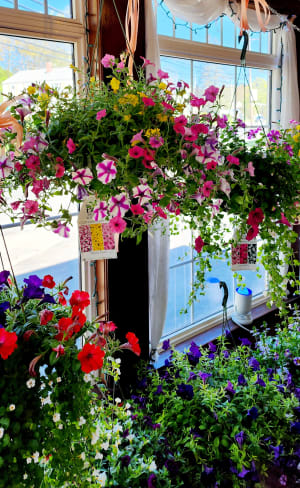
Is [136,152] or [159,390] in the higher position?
[136,152]

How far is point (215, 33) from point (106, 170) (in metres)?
2.46

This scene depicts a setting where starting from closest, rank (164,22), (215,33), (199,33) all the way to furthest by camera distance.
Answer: (164,22)
(199,33)
(215,33)

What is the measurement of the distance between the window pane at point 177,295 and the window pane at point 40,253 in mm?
906

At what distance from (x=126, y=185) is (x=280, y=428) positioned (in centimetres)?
124

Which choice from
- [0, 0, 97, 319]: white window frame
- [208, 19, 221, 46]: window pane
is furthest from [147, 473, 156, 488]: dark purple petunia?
[208, 19, 221, 46]: window pane

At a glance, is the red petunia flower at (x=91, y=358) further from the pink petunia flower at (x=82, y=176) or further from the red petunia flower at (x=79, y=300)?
the pink petunia flower at (x=82, y=176)

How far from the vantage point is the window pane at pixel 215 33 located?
3164mm

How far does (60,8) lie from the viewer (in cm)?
217

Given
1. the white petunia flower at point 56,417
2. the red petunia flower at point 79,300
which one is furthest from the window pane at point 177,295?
the white petunia flower at point 56,417

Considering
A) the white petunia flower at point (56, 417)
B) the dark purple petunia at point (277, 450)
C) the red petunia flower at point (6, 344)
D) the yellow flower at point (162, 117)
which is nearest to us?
the red petunia flower at point (6, 344)

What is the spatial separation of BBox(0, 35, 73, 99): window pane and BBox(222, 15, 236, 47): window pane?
1.43 m

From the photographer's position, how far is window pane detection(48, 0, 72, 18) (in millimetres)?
2131

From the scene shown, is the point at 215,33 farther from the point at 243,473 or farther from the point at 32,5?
the point at 243,473

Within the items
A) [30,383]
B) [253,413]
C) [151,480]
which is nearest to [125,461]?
[151,480]
